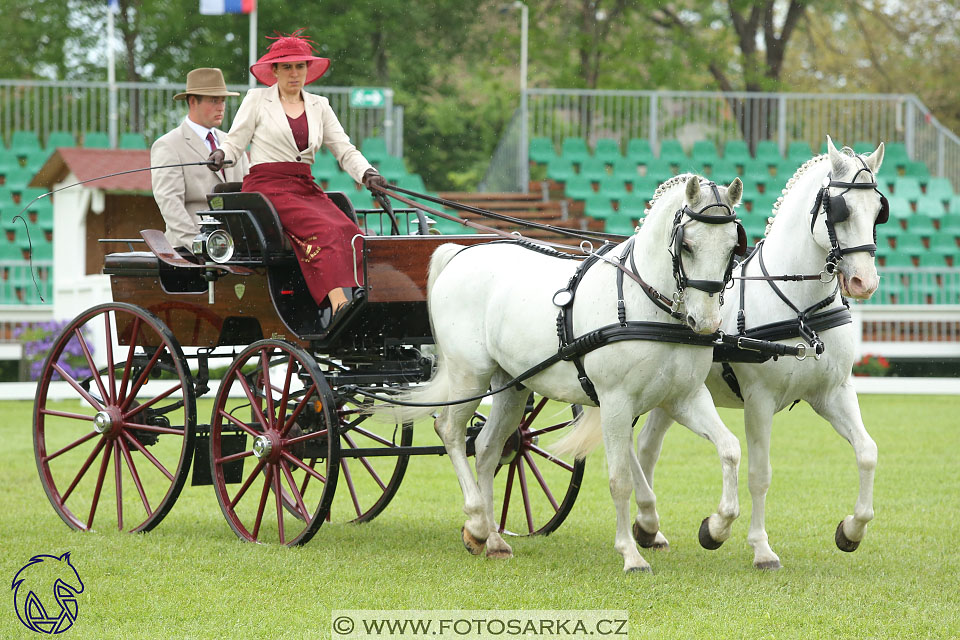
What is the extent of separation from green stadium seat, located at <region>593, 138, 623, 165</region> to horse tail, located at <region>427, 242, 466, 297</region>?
13.1 m

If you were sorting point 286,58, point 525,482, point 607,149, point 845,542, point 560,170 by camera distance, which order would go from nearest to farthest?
point 845,542
point 286,58
point 525,482
point 560,170
point 607,149

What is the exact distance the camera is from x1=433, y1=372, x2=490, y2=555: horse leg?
5.75m

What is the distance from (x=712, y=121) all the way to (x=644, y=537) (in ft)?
54.1

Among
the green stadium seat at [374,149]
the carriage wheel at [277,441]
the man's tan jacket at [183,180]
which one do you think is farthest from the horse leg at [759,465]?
the green stadium seat at [374,149]

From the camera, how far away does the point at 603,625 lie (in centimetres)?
434

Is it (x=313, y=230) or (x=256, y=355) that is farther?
(x=256, y=355)

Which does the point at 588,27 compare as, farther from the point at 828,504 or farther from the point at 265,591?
the point at 265,591

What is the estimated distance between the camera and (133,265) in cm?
646

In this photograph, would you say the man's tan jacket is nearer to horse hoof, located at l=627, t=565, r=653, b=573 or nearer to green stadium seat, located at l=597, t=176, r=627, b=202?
horse hoof, located at l=627, t=565, r=653, b=573

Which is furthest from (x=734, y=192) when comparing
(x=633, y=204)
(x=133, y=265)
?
(x=633, y=204)

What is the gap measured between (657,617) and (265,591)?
161 cm

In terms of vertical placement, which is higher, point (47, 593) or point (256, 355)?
point (256, 355)

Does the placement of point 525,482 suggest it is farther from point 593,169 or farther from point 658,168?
point 658,168

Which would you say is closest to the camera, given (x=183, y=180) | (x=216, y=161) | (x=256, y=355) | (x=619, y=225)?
(x=216, y=161)
